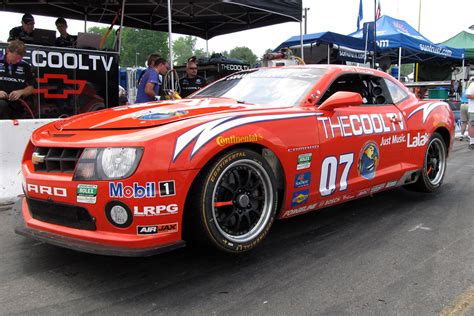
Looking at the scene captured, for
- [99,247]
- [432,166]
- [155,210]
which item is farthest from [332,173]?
[432,166]

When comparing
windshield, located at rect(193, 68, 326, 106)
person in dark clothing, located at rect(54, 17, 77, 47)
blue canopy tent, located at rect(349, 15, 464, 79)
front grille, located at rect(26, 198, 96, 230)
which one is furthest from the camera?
blue canopy tent, located at rect(349, 15, 464, 79)

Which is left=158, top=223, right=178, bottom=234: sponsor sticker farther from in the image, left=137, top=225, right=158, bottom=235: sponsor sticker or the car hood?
the car hood

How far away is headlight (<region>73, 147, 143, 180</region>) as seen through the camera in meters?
2.60

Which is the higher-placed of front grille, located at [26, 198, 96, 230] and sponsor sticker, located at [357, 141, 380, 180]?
sponsor sticker, located at [357, 141, 380, 180]

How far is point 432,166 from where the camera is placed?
5336mm

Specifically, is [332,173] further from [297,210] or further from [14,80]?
[14,80]

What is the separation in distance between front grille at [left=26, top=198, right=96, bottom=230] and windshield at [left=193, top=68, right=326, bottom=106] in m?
1.76

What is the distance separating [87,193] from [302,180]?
163 centimetres

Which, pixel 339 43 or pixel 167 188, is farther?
pixel 339 43

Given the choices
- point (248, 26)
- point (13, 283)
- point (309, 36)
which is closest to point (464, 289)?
point (13, 283)

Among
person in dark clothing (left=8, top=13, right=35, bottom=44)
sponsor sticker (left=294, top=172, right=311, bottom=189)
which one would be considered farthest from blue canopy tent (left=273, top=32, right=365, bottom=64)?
sponsor sticker (left=294, top=172, right=311, bottom=189)

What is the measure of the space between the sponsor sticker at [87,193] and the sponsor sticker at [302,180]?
5.00 feet

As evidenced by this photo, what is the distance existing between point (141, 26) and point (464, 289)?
33.7 feet

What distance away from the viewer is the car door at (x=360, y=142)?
368cm
